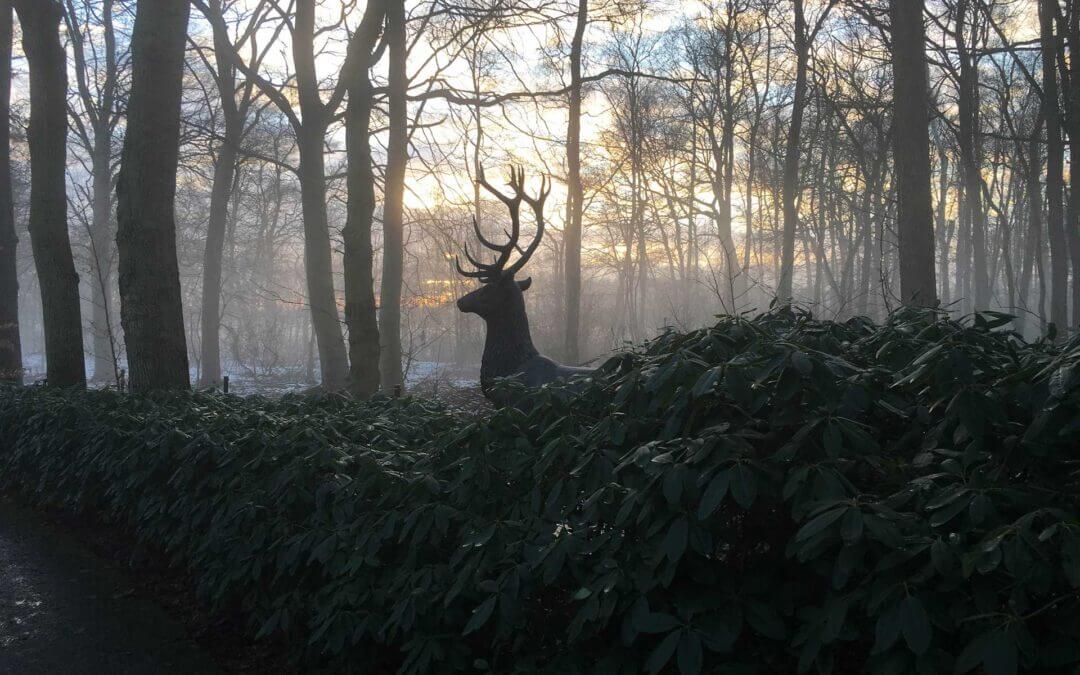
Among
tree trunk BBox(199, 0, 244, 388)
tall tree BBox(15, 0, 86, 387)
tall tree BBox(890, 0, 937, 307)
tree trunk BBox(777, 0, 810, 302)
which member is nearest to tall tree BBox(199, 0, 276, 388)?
tree trunk BBox(199, 0, 244, 388)

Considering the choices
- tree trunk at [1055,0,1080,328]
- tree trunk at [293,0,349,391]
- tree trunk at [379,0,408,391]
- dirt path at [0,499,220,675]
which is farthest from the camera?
tree trunk at [1055,0,1080,328]

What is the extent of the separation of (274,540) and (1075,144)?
56.9ft

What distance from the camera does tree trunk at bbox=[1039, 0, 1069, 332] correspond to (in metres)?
17.9

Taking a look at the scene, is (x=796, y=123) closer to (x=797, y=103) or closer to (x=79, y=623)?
(x=797, y=103)

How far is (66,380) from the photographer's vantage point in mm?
11062

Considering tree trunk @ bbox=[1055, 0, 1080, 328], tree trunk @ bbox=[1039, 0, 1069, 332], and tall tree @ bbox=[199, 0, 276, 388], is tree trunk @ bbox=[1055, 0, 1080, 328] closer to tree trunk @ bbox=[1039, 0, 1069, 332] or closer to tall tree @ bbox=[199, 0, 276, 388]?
tree trunk @ bbox=[1039, 0, 1069, 332]

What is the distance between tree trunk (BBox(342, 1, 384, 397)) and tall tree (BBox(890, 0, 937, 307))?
21.2 ft

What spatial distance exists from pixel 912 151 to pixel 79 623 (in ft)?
32.9

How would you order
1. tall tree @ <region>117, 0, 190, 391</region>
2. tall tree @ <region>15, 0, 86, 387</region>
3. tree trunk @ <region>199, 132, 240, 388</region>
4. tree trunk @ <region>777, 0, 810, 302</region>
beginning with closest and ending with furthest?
tall tree @ <region>117, 0, 190, 391</region>
tall tree @ <region>15, 0, 86, 387</region>
tree trunk @ <region>777, 0, 810, 302</region>
tree trunk @ <region>199, 132, 240, 388</region>

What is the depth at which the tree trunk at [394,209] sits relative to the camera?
471 inches

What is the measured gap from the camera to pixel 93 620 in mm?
4594

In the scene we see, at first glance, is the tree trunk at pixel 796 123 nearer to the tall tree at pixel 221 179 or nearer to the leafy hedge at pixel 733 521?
the tall tree at pixel 221 179

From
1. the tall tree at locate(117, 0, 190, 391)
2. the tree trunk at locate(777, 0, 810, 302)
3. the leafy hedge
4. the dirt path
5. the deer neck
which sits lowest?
the dirt path

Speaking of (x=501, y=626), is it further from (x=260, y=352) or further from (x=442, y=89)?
(x=260, y=352)
